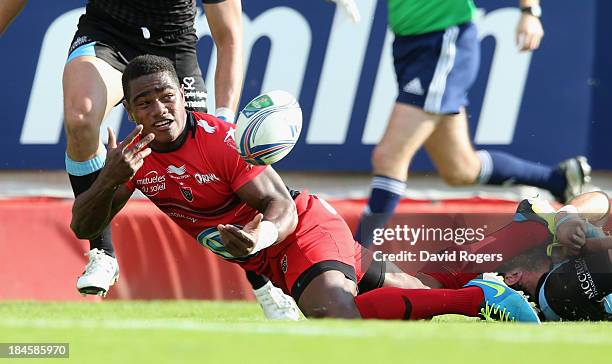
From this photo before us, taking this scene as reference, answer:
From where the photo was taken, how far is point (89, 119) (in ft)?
19.4

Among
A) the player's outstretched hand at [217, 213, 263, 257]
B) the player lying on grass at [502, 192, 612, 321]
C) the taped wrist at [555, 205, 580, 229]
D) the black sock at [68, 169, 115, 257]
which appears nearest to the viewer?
the player's outstretched hand at [217, 213, 263, 257]

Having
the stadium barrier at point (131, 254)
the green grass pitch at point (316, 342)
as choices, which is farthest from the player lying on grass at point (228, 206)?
the stadium barrier at point (131, 254)

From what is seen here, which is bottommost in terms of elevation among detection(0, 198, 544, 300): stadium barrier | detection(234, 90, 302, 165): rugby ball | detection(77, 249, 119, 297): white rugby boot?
detection(0, 198, 544, 300): stadium barrier

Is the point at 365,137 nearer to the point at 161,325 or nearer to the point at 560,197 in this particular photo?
the point at 560,197

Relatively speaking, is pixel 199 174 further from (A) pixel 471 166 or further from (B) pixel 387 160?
(A) pixel 471 166

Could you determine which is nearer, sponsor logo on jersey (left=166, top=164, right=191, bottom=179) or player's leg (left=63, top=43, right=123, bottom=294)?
sponsor logo on jersey (left=166, top=164, right=191, bottom=179)

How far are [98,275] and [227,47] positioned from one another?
1.50m

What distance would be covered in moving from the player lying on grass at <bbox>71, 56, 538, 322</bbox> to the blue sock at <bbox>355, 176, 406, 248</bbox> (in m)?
0.74

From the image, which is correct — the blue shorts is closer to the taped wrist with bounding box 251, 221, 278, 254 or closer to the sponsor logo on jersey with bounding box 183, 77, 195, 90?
the sponsor logo on jersey with bounding box 183, 77, 195, 90

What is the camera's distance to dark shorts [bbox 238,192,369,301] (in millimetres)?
5801

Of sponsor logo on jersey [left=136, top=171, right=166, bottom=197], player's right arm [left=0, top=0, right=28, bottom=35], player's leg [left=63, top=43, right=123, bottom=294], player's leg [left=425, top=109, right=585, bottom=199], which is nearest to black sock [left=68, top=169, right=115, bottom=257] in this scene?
player's leg [left=63, top=43, right=123, bottom=294]

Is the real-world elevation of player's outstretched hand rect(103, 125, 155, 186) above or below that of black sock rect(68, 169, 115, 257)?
above

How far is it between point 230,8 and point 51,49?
2.46 m

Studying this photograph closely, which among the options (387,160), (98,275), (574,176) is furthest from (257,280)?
(574,176)
